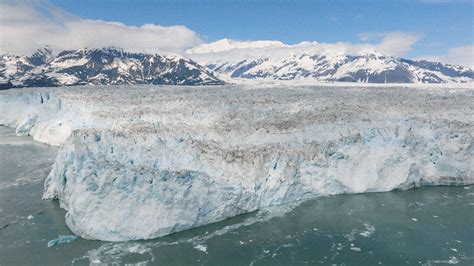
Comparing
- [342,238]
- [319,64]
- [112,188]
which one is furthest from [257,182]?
[319,64]

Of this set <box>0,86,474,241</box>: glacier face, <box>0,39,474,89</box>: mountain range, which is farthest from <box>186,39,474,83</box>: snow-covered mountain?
<box>0,86,474,241</box>: glacier face

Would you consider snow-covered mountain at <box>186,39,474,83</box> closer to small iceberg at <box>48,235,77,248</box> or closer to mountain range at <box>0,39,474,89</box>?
mountain range at <box>0,39,474,89</box>

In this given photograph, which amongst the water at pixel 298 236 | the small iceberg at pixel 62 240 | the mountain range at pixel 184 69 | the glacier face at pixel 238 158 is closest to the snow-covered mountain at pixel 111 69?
the mountain range at pixel 184 69

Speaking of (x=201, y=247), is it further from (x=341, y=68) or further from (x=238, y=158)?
(x=341, y=68)

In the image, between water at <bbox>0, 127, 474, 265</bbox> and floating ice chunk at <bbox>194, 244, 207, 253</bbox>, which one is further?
floating ice chunk at <bbox>194, 244, 207, 253</bbox>

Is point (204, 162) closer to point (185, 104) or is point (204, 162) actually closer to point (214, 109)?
point (214, 109)

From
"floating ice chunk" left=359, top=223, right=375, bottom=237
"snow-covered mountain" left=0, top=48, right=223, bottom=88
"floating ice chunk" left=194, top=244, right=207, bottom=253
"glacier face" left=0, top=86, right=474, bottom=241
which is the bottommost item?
"floating ice chunk" left=194, top=244, right=207, bottom=253

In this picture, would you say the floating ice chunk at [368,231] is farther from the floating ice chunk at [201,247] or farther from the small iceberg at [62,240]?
the small iceberg at [62,240]

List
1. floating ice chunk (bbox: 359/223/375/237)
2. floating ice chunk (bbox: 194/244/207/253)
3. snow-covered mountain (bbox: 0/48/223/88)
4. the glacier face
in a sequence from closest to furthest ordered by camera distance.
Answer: floating ice chunk (bbox: 194/244/207/253), the glacier face, floating ice chunk (bbox: 359/223/375/237), snow-covered mountain (bbox: 0/48/223/88)

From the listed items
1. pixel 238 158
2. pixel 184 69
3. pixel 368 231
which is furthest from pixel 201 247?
pixel 184 69
